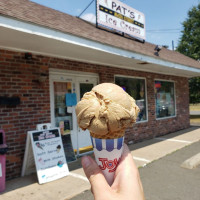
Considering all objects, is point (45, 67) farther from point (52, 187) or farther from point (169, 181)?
point (169, 181)

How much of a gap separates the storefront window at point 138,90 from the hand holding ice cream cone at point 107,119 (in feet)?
19.3

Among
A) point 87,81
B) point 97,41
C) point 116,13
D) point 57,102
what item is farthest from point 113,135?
point 116,13

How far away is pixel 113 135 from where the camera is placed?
179 cm

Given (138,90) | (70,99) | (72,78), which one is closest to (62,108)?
(70,99)

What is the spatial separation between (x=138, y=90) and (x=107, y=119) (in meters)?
7.01

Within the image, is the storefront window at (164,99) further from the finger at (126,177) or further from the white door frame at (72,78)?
the finger at (126,177)

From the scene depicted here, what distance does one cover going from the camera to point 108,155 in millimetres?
1791

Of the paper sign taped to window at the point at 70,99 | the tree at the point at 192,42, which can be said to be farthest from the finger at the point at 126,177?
the tree at the point at 192,42

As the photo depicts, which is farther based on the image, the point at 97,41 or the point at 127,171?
the point at 97,41

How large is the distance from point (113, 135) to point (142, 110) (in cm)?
698

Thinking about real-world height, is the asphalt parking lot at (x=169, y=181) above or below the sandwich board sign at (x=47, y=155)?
below

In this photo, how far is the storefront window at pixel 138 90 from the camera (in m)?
7.82

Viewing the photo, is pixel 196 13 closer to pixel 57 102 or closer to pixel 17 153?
pixel 57 102

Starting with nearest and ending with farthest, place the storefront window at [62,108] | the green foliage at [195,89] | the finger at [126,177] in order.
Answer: the finger at [126,177] < the storefront window at [62,108] < the green foliage at [195,89]
